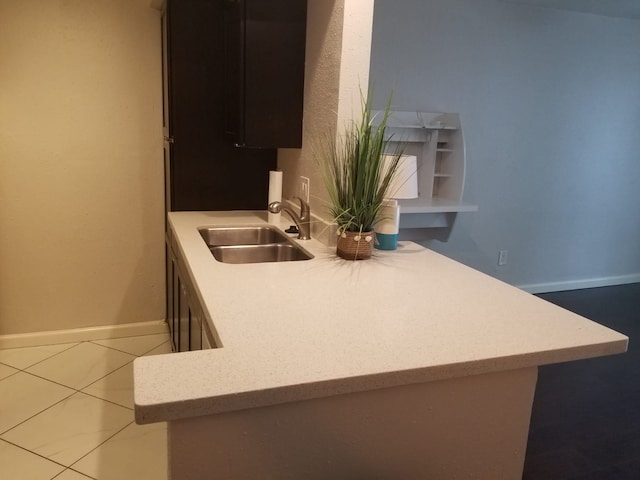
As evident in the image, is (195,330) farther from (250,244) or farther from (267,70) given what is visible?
(267,70)

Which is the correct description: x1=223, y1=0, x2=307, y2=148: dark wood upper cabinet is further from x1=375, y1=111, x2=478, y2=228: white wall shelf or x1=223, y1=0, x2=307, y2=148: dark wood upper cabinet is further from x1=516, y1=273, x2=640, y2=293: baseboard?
x1=516, y1=273, x2=640, y2=293: baseboard

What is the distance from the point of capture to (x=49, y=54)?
2.86m

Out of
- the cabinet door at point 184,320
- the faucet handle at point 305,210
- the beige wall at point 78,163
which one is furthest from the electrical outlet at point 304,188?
the beige wall at point 78,163

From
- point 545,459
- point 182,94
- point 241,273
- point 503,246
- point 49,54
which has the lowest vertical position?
point 545,459

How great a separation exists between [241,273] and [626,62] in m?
4.27

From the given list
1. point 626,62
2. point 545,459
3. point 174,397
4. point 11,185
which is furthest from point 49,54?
point 626,62

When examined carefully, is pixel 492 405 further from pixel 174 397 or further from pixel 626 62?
pixel 626 62

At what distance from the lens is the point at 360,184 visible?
6.00 ft

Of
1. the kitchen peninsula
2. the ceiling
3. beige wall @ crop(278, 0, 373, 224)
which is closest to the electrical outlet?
beige wall @ crop(278, 0, 373, 224)

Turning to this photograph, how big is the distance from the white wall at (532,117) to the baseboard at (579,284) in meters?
0.02

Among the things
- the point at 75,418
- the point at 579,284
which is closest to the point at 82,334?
the point at 75,418

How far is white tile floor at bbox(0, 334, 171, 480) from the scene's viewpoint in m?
2.12

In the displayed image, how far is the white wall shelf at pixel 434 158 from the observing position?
361 centimetres

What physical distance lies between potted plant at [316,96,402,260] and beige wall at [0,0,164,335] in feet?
5.55
